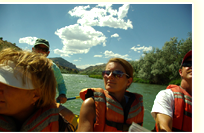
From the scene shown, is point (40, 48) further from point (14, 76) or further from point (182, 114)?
point (182, 114)

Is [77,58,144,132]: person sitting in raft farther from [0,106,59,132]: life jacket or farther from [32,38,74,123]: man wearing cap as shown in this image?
[32,38,74,123]: man wearing cap

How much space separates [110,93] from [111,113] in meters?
0.29

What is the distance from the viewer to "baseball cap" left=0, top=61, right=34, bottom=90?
2.72 feet

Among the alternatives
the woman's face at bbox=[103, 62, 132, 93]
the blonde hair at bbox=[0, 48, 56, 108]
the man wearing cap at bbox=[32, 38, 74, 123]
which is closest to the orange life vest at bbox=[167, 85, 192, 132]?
the woman's face at bbox=[103, 62, 132, 93]

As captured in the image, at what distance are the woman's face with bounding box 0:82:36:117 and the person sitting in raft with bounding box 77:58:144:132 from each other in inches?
23.7

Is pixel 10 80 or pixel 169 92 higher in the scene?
pixel 10 80

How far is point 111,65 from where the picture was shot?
1.78m

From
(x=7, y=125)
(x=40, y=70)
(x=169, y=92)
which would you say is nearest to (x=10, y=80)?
(x=40, y=70)

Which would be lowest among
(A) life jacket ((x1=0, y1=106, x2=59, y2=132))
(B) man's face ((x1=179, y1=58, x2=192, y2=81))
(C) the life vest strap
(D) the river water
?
(D) the river water

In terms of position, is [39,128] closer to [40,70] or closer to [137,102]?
[40,70]

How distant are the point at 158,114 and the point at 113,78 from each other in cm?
74

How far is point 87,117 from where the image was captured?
1.35m

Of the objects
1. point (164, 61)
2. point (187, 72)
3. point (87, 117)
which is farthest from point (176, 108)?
point (164, 61)

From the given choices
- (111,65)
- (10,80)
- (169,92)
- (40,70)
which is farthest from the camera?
(111,65)
